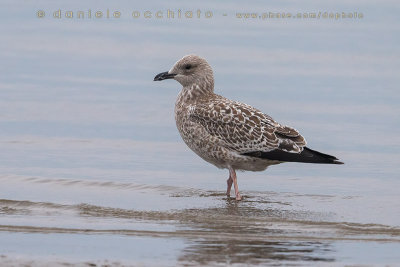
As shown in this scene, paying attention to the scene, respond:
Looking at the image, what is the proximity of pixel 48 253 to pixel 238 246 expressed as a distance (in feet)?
5.20

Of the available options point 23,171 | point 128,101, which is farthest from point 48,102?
point 23,171

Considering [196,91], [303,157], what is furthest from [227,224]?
[196,91]

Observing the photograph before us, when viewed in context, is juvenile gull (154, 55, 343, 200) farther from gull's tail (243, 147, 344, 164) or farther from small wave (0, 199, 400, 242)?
small wave (0, 199, 400, 242)

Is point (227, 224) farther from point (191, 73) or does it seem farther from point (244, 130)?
point (191, 73)

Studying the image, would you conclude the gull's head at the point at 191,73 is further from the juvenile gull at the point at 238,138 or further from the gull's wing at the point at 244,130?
the gull's wing at the point at 244,130

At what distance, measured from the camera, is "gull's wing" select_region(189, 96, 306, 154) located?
12266 mm

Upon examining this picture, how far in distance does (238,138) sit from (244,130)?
11 centimetres

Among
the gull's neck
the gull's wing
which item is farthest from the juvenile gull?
the gull's neck

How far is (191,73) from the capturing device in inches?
517

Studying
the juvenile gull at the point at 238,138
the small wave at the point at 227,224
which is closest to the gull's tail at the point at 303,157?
the juvenile gull at the point at 238,138

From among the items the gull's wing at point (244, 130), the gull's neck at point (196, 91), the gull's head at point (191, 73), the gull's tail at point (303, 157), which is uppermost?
the gull's head at point (191, 73)

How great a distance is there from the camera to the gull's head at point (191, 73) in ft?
42.9

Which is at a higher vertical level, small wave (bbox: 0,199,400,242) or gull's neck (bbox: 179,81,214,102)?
gull's neck (bbox: 179,81,214,102)

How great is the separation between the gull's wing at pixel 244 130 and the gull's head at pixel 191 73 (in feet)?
1.85
